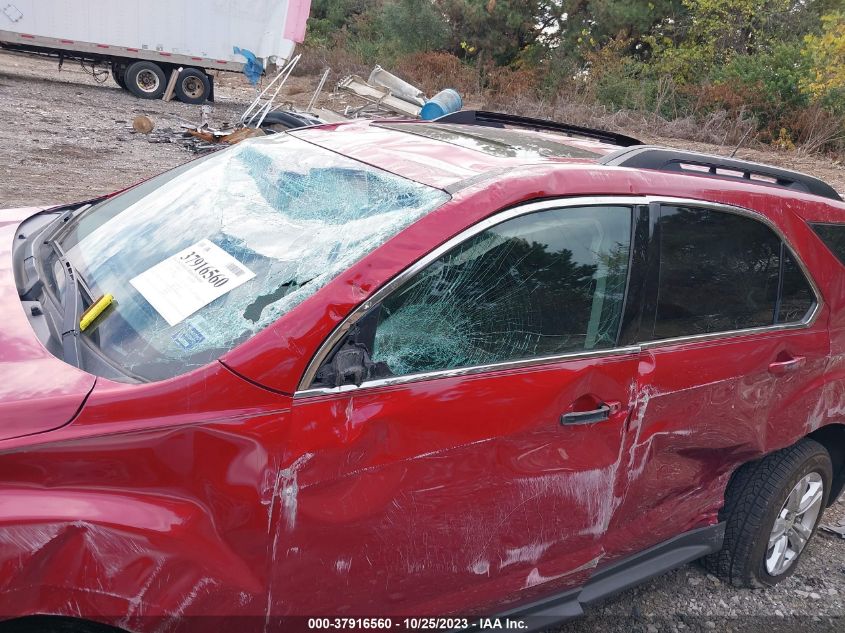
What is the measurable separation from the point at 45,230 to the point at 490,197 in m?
1.82

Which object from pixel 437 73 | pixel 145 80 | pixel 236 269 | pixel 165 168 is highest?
pixel 437 73

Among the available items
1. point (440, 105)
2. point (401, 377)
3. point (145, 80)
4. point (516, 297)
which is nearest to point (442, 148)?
point (516, 297)

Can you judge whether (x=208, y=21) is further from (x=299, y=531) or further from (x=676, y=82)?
(x=299, y=531)

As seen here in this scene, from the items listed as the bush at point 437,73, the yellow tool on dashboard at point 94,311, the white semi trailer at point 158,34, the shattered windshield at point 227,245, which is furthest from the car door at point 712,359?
the bush at point 437,73

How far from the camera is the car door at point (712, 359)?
8.25ft

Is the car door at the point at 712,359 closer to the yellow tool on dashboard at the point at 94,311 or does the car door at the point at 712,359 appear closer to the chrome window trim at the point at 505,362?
the chrome window trim at the point at 505,362

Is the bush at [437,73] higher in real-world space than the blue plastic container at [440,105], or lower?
higher

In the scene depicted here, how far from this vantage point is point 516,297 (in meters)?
2.24

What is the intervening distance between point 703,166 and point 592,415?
123cm

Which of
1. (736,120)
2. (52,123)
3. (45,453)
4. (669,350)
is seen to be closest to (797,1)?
(736,120)

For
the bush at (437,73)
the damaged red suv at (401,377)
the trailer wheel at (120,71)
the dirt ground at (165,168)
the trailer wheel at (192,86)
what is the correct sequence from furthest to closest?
the bush at (437,73)
the trailer wheel at (192,86)
the trailer wheel at (120,71)
the dirt ground at (165,168)
the damaged red suv at (401,377)

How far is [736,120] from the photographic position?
2064 cm

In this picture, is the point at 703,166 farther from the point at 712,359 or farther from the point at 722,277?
the point at 712,359

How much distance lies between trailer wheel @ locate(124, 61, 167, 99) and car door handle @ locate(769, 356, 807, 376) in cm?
2009
